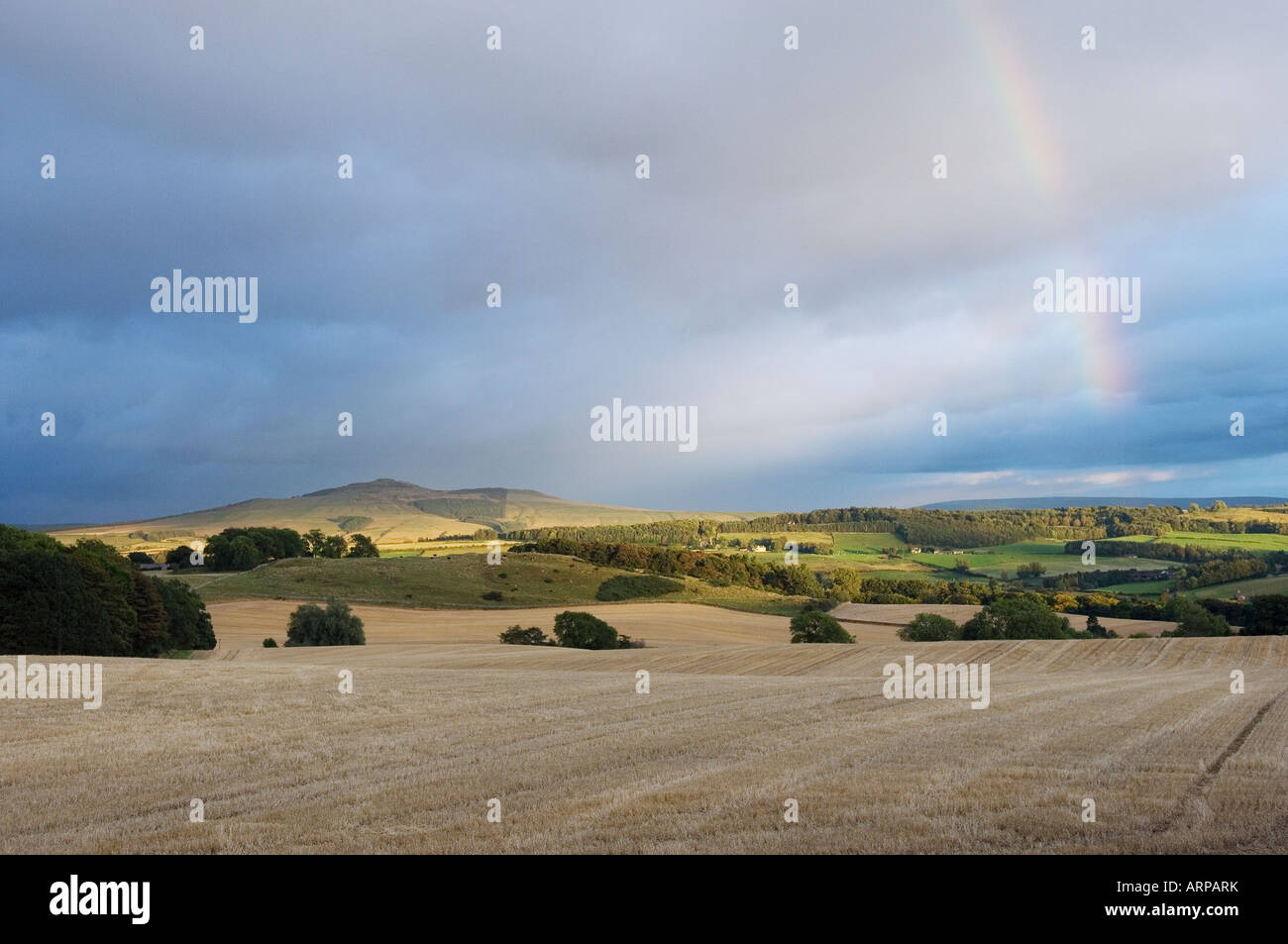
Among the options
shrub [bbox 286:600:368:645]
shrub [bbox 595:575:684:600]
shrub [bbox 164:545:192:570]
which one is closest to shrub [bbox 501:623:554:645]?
shrub [bbox 286:600:368:645]

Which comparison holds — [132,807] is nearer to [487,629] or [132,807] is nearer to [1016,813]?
[1016,813]

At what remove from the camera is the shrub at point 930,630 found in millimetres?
72312

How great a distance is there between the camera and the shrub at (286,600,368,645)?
73.2 meters

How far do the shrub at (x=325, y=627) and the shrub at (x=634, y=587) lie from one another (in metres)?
35.2

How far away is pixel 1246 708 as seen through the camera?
81.2 ft

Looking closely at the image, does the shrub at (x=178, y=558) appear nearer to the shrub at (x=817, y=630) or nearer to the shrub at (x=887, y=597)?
the shrub at (x=887, y=597)

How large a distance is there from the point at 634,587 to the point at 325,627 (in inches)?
1696

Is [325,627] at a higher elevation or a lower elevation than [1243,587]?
higher

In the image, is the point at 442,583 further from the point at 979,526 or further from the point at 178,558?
the point at 979,526

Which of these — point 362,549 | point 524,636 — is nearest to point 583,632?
point 524,636

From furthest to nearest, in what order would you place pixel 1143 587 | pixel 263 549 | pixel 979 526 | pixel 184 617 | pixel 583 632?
pixel 979 526, pixel 263 549, pixel 1143 587, pixel 583 632, pixel 184 617

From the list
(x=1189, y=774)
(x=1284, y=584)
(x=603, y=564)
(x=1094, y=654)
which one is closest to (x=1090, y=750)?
(x=1189, y=774)

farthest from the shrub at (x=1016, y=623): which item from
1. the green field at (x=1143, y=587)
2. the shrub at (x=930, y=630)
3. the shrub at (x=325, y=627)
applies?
the shrub at (x=325, y=627)

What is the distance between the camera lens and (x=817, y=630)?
7400cm
